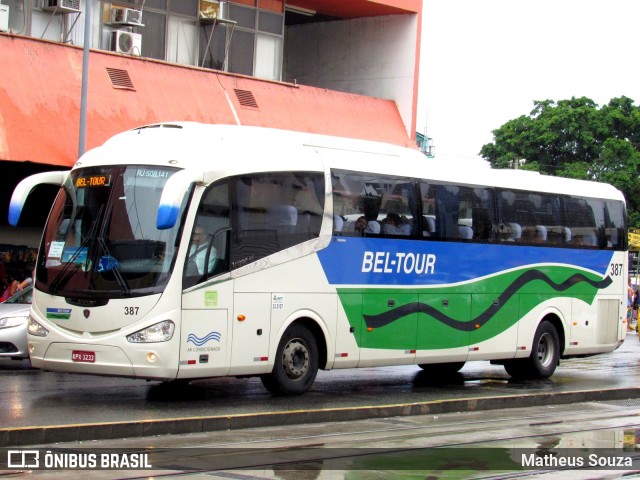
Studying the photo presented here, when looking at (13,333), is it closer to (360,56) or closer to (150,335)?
(150,335)

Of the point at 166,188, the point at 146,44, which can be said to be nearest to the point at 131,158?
the point at 166,188

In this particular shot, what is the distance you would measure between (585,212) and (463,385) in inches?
166

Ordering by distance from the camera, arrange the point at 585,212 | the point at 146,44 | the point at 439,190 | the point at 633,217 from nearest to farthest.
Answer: the point at 439,190 < the point at 585,212 < the point at 146,44 < the point at 633,217

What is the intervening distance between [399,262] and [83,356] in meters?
5.20

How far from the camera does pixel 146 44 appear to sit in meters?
27.3

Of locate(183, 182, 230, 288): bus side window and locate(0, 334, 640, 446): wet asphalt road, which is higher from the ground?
locate(183, 182, 230, 288): bus side window

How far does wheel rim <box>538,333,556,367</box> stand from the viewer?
1917 cm

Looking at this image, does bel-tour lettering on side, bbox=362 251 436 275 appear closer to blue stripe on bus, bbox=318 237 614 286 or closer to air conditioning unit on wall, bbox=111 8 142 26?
blue stripe on bus, bbox=318 237 614 286

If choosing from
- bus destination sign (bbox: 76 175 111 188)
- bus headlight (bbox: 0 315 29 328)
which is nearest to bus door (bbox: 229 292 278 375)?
bus destination sign (bbox: 76 175 111 188)

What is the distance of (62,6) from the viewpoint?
24828mm

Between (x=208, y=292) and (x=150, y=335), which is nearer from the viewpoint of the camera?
(x=150, y=335)

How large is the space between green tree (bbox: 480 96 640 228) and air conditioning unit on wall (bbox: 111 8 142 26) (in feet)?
124

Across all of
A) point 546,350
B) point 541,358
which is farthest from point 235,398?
point 546,350

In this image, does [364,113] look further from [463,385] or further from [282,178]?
[282,178]
